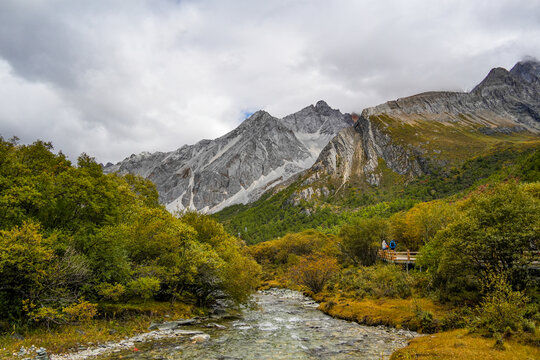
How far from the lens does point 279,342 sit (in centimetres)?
2114

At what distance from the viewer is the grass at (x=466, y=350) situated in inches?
530

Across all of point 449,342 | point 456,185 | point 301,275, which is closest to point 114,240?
point 449,342

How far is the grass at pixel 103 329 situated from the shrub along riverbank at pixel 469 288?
1768 cm

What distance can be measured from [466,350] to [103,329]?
75.1ft

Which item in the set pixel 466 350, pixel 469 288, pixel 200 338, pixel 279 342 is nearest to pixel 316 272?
pixel 469 288

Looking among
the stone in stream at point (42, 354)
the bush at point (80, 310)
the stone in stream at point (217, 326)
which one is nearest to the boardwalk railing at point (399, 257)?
the stone in stream at point (217, 326)

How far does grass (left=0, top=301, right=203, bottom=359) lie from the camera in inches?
664

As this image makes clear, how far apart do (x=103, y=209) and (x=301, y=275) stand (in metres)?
28.7

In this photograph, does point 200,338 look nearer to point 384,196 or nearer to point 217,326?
point 217,326

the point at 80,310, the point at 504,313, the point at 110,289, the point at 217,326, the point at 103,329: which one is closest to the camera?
the point at 504,313

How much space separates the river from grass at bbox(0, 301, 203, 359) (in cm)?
279

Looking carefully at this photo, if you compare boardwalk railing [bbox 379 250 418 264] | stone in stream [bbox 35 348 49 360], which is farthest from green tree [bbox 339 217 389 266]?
stone in stream [bbox 35 348 49 360]

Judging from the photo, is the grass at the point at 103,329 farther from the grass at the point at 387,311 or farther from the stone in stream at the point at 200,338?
the grass at the point at 387,311

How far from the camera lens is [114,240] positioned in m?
24.3
